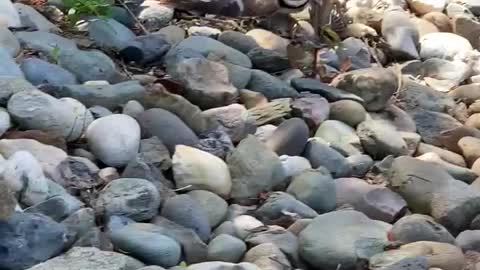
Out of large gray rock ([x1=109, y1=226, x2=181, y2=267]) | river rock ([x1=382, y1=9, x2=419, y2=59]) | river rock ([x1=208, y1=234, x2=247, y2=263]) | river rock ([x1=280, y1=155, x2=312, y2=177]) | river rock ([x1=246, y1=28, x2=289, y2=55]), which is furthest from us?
river rock ([x1=382, y1=9, x2=419, y2=59])

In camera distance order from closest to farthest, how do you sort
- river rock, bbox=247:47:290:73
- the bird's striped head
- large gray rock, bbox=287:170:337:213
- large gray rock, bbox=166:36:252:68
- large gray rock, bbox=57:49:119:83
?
1. large gray rock, bbox=287:170:337:213
2. large gray rock, bbox=57:49:119:83
3. large gray rock, bbox=166:36:252:68
4. river rock, bbox=247:47:290:73
5. the bird's striped head

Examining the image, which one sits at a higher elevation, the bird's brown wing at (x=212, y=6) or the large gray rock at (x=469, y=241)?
the bird's brown wing at (x=212, y=6)

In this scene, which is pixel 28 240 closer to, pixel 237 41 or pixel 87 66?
pixel 87 66

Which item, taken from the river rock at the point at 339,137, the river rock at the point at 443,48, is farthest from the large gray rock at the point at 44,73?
the river rock at the point at 443,48

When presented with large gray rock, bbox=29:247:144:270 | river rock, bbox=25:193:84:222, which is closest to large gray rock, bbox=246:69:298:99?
river rock, bbox=25:193:84:222

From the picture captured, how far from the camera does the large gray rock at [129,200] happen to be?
191 centimetres

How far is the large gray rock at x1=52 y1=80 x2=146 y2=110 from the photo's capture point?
2.24 metres

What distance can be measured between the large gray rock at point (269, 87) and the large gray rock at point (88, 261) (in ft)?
3.28

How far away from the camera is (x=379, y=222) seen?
2.10 meters

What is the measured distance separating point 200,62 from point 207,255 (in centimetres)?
80

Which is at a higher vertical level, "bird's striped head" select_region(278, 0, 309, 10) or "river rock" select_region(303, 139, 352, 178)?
"bird's striped head" select_region(278, 0, 309, 10)

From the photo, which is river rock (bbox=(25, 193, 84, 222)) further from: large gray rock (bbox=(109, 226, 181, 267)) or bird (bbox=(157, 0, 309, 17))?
bird (bbox=(157, 0, 309, 17))

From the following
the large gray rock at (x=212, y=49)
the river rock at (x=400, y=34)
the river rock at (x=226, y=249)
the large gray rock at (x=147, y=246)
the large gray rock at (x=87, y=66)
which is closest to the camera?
the large gray rock at (x=147, y=246)

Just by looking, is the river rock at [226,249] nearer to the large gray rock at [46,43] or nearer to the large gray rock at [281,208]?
the large gray rock at [281,208]
